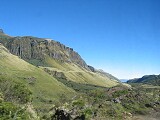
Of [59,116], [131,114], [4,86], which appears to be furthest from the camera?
[4,86]

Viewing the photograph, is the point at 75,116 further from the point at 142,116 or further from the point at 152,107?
the point at 152,107

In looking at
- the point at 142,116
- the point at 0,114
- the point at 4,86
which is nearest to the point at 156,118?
the point at 142,116

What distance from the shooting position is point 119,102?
81688mm

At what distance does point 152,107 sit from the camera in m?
82.7

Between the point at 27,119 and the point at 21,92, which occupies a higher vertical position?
the point at 21,92

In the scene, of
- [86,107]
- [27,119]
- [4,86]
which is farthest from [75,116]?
[4,86]

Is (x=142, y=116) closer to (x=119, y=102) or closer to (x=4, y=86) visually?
(x=119, y=102)

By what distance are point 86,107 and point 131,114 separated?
14.1 m

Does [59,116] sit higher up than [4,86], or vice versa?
[4,86]

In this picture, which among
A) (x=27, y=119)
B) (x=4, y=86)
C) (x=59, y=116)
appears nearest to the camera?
(x=27, y=119)

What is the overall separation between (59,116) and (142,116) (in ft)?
72.9

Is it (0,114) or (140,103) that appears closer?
(0,114)

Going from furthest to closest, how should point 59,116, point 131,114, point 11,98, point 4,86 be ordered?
point 4,86, point 11,98, point 131,114, point 59,116

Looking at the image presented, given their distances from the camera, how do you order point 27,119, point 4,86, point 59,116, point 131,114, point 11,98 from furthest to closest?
point 4,86 → point 11,98 → point 131,114 → point 59,116 → point 27,119
